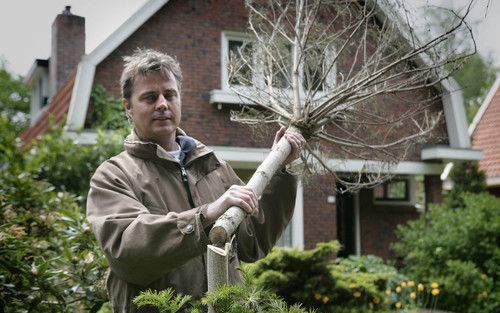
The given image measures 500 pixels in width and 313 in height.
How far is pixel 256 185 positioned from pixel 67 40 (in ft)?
44.0

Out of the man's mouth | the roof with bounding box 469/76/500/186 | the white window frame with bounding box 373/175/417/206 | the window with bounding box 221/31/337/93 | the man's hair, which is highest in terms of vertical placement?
the roof with bounding box 469/76/500/186

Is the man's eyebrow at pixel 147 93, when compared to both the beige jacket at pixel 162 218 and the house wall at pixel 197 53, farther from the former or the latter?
the house wall at pixel 197 53

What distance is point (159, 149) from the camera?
310cm

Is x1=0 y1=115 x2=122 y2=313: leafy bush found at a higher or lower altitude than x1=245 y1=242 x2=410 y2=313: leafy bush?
higher

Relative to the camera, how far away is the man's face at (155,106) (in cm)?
314

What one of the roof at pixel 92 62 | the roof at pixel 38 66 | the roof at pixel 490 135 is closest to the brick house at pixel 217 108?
the roof at pixel 92 62

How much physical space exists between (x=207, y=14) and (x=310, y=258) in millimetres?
6694

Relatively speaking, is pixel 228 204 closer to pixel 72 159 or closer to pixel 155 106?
pixel 155 106

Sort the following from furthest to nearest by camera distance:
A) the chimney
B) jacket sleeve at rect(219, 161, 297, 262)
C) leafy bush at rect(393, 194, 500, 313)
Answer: the chimney
leafy bush at rect(393, 194, 500, 313)
jacket sleeve at rect(219, 161, 297, 262)

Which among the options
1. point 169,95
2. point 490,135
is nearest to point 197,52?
point 169,95

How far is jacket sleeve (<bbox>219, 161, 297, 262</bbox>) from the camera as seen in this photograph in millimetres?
3260

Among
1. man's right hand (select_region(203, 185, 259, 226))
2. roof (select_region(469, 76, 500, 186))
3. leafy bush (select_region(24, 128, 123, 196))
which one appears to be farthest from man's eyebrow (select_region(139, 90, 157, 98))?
roof (select_region(469, 76, 500, 186))

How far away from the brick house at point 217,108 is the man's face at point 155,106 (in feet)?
23.1

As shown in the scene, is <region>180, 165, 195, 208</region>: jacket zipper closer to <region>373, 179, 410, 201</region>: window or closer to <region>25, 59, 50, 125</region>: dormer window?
<region>373, 179, 410, 201</region>: window
